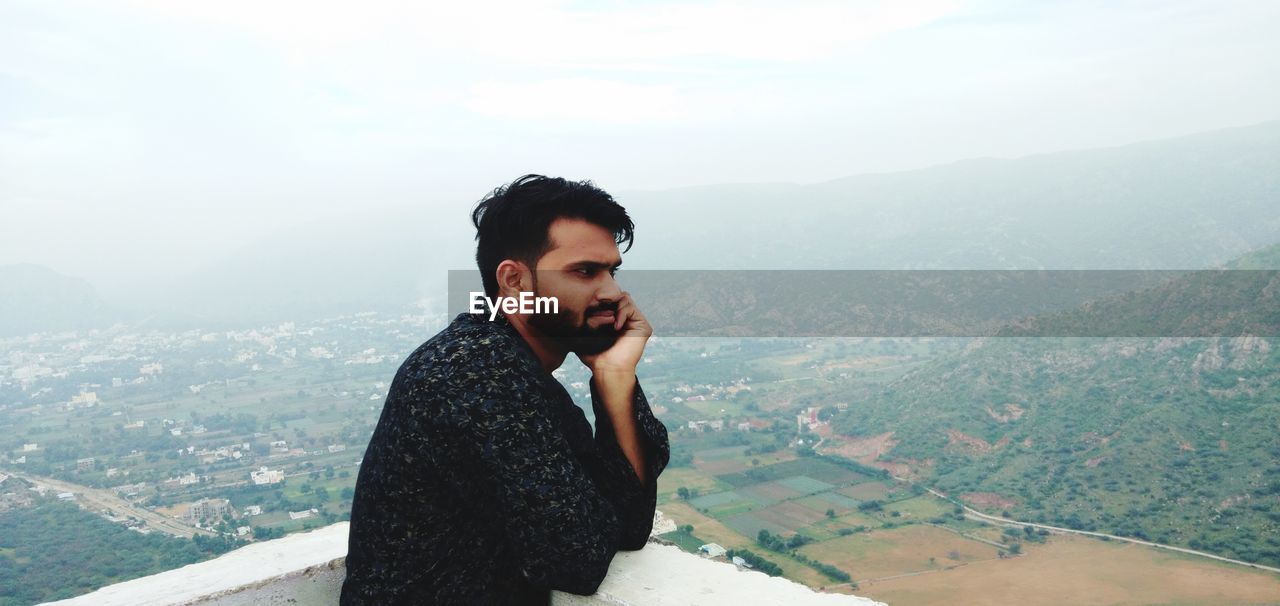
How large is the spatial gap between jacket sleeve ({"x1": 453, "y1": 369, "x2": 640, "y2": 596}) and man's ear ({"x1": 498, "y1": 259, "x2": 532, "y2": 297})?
12.2 inches

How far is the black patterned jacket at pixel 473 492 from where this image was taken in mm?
1406

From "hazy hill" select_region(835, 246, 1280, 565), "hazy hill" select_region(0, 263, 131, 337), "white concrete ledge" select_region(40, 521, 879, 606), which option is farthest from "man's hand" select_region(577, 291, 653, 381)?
"hazy hill" select_region(0, 263, 131, 337)

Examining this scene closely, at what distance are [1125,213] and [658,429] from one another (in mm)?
97935

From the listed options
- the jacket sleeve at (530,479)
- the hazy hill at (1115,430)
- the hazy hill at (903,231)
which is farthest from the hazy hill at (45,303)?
the jacket sleeve at (530,479)

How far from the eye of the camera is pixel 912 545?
83.0 ft

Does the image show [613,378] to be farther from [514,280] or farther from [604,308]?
[514,280]

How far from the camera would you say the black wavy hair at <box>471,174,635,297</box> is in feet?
5.65

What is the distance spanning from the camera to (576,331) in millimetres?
1778

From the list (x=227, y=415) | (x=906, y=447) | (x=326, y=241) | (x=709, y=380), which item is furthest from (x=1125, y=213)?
(x=326, y=241)

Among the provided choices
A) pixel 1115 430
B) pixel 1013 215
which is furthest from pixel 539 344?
pixel 1013 215

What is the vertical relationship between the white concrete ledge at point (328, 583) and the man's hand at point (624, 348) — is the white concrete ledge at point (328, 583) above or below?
below

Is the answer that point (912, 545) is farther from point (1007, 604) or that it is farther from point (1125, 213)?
point (1125, 213)

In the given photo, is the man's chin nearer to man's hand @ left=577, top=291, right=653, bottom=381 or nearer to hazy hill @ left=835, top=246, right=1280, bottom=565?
man's hand @ left=577, top=291, right=653, bottom=381

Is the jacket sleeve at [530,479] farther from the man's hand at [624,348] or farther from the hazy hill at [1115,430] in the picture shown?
the hazy hill at [1115,430]
